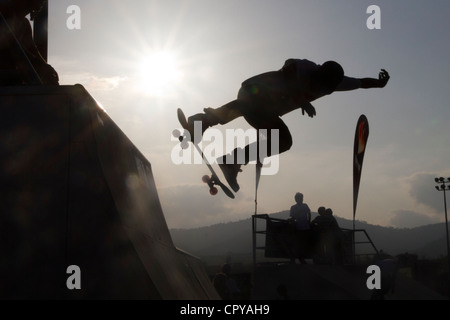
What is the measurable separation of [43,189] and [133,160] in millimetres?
1690

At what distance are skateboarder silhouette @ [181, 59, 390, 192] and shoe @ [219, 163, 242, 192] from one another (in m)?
0.24

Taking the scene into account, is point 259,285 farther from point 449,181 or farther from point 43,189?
point 449,181

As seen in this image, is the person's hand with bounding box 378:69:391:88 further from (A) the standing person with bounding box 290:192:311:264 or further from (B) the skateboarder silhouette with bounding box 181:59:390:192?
(A) the standing person with bounding box 290:192:311:264

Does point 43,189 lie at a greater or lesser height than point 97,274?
greater

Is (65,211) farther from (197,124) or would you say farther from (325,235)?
(325,235)

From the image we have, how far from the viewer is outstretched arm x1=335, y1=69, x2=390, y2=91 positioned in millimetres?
4941

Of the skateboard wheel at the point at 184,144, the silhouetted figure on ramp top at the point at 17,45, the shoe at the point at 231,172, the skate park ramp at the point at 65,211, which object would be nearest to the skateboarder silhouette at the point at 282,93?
the skateboard wheel at the point at 184,144

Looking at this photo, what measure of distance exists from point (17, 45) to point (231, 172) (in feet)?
8.07

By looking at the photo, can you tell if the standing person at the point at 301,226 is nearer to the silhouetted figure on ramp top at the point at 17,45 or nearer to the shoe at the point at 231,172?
the shoe at the point at 231,172

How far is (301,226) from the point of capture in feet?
37.8

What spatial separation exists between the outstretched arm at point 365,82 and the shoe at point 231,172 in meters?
1.39

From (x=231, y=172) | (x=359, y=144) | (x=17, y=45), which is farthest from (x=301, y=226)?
(x=17, y=45)
